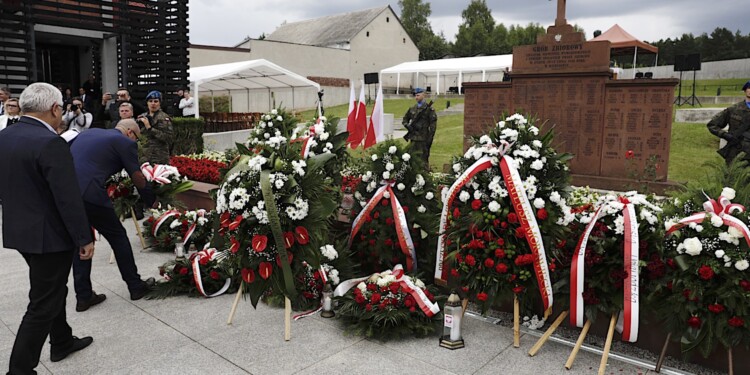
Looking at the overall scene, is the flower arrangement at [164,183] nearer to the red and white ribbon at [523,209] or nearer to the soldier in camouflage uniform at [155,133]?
the soldier in camouflage uniform at [155,133]

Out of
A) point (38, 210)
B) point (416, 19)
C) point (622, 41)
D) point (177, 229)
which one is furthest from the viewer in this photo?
point (416, 19)

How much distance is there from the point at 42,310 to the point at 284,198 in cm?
167

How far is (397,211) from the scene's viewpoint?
4.71m

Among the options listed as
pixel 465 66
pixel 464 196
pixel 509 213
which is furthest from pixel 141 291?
pixel 465 66

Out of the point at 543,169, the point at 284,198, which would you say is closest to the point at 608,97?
the point at 543,169

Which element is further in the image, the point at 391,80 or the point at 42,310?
the point at 391,80

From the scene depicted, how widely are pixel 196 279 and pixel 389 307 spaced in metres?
1.99

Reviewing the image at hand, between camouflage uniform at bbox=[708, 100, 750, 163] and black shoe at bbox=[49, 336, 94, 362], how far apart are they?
317 inches

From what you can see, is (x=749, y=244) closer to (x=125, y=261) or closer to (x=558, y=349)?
(x=558, y=349)

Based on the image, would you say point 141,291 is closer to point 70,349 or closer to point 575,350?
point 70,349

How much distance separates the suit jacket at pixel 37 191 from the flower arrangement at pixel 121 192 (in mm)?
3273

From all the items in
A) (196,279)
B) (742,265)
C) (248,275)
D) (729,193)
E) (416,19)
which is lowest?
(196,279)

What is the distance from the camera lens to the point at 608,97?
31.7 ft

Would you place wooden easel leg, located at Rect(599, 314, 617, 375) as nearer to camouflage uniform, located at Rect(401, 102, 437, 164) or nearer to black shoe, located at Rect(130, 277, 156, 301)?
black shoe, located at Rect(130, 277, 156, 301)
